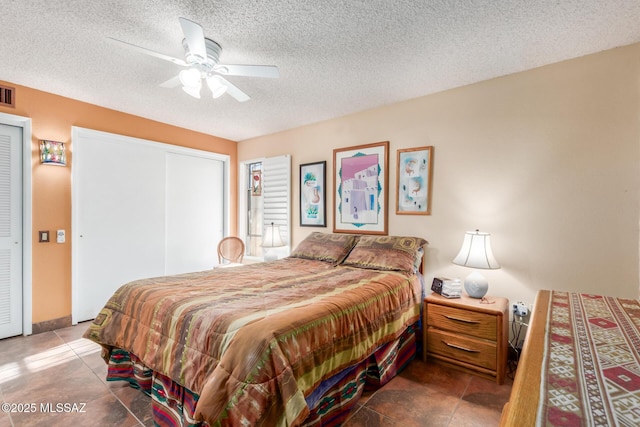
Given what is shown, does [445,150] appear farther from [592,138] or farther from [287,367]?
[287,367]

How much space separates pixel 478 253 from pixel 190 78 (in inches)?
104

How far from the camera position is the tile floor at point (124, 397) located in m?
1.84

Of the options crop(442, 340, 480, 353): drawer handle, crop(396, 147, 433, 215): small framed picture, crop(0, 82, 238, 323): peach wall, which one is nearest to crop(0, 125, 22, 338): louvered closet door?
crop(0, 82, 238, 323): peach wall

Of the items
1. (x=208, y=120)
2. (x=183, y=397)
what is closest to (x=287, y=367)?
(x=183, y=397)

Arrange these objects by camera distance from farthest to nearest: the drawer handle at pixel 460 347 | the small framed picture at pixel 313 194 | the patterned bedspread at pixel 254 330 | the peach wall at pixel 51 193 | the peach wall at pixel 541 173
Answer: the small framed picture at pixel 313 194 < the peach wall at pixel 51 193 < the drawer handle at pixel 460 347 < the peach wall at pixel 541 173 < the patterned bedspread at pixel 254 330

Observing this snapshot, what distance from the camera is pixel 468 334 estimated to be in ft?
7.73

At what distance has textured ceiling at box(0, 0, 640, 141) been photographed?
6.07ft

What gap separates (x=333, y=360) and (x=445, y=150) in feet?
7.47

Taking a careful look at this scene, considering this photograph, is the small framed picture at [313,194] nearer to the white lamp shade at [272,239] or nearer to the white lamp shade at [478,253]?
the white lamp shade at [272,239]

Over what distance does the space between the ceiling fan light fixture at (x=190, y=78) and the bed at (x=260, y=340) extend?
1.51 meters

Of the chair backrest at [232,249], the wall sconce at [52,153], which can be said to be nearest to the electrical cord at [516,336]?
A: the chair backrest at [232,249]

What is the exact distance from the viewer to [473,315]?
7.63ft

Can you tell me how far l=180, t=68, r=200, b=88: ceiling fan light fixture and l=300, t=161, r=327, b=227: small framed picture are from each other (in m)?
1.92

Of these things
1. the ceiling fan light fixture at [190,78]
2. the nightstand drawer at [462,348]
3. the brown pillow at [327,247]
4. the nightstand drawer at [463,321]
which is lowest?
the nightstand drawer at [462,348]
